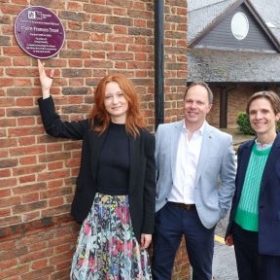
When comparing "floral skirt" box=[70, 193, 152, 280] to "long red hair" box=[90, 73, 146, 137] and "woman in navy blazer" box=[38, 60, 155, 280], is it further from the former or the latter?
"long red hair" box=[90, 73, 146, 137]

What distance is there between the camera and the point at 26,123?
112 inches

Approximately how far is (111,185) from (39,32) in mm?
1236

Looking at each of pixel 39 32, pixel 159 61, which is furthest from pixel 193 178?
pixel 39 32

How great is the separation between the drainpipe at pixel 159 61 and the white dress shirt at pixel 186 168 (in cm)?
60

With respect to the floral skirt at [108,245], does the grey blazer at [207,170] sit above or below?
above

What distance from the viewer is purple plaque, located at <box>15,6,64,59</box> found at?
2701 mm

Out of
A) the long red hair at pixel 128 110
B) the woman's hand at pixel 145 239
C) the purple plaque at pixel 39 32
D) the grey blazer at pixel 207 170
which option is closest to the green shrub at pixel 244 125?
the grey blazer at pixel 207 170

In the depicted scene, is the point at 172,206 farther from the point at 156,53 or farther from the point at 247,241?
the point at 156,53

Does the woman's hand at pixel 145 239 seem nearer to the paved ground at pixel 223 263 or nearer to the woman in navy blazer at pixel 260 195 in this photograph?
the woman in navy blazer at pixel 260 195

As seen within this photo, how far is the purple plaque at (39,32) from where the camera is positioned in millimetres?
2701

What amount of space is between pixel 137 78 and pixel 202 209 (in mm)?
1284

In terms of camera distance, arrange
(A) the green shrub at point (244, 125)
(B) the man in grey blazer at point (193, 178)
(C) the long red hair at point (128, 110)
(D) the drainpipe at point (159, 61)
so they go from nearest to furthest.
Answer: (C) the long red hair at point (128, 110) → (B) the man in grey blazer at point (193, 178) → (D) the drainpipe at point (159, 61) → (A) the green shrub at point (244, 125)

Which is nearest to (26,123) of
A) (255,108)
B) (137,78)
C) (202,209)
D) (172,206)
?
(137,78)

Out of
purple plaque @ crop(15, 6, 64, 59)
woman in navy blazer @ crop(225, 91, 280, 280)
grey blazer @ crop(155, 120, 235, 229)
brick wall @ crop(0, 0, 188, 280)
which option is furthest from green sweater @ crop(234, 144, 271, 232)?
purple plaque @ crop(15, 6, 64, 59)
